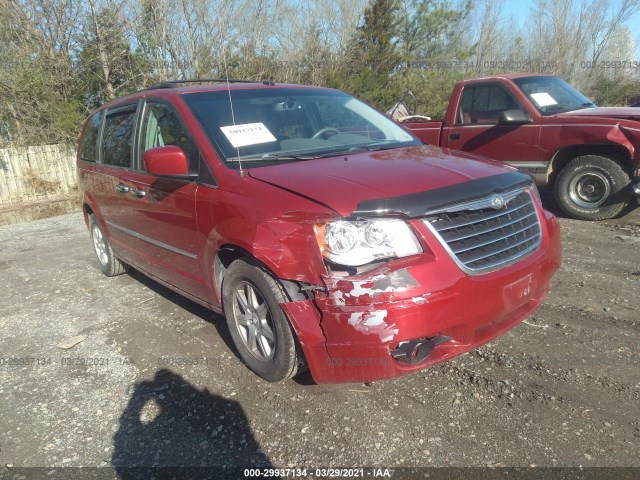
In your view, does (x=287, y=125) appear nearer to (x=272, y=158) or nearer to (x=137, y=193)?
(x=272, y=158)

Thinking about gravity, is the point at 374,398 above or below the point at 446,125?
below

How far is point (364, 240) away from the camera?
7.80ft

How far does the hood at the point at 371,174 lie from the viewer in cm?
250

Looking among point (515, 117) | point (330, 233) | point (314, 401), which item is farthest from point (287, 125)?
point (515, 117)

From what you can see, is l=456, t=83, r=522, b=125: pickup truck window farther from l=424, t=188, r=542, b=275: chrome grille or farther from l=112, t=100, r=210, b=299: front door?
l=112, t=100, r=210, b=299: front door

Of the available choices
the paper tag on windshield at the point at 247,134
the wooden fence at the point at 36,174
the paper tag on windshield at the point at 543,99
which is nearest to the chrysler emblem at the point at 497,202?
the paper tag on windshield at the point at 247,134

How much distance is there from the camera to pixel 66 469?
8.13 ft

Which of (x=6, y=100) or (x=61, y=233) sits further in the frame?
(x=6, y=100)

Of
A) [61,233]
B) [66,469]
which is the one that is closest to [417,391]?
[66,469]

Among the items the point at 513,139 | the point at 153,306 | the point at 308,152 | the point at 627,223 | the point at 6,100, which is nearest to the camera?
the point at 308,152

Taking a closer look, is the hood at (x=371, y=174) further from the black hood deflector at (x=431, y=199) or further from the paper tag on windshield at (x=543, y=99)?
the paper tag on windshield at (x=543, y=99)

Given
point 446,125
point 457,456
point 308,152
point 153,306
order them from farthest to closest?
1. point 446,125
2. point 153,306
3. point 308,152
4. point 457,456

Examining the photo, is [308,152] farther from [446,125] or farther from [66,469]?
[446,125]

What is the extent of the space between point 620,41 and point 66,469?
31462mm
